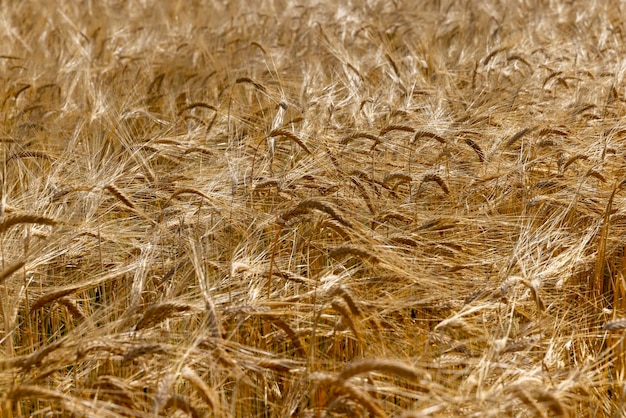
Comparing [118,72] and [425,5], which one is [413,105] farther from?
[425,5]

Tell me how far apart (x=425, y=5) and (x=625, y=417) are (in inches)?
182

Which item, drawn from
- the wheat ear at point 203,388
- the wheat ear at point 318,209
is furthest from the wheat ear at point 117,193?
the wheat ear at point 203,388

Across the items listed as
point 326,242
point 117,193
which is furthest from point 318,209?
point 117,193

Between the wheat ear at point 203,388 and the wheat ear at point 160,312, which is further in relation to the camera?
the wheat ear at point 160,312

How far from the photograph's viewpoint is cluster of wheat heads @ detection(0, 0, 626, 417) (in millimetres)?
1565

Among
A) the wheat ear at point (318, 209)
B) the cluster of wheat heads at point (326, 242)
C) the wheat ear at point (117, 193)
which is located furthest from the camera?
the wheat ear at point (117, 193)

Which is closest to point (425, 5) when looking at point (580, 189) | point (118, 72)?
point (118, 72)

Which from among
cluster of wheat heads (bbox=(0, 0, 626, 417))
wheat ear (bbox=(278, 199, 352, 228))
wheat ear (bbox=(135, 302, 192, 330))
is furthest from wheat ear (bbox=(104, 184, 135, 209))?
wheat ear (bbox=(135, 302, 192, 330))

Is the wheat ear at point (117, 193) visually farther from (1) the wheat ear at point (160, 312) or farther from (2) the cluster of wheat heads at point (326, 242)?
(1) the wheat ear at point (160, 312)

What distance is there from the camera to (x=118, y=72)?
4.14 m

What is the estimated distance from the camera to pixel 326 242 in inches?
90.1

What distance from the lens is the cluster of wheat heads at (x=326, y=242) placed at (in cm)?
157

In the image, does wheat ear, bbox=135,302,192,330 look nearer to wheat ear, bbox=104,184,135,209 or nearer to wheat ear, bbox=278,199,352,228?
wheat ear, bbox=278,199,352,228

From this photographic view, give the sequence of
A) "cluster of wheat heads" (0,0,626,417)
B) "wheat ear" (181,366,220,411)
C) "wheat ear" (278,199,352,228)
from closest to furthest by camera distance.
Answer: "wheat ear" (181,366,220,411)
"cluster of wheat heads" (0,0,626,417)
"wheat ear" (278,199,352,228)
